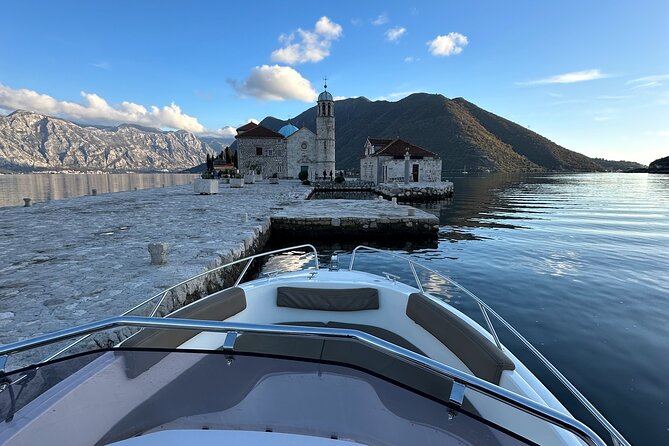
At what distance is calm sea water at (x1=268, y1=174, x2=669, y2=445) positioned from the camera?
4.84 metres

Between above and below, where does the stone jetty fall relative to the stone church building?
below

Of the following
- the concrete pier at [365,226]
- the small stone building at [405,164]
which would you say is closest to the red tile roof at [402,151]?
the small stone building at [405,164]

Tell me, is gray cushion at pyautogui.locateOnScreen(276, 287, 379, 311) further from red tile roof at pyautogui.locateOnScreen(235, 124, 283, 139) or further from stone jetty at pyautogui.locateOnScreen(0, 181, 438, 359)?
red tile roof at pyautogui.locateOnScreen(235, 124, 283, 139)

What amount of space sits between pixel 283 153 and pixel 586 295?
47.3 m

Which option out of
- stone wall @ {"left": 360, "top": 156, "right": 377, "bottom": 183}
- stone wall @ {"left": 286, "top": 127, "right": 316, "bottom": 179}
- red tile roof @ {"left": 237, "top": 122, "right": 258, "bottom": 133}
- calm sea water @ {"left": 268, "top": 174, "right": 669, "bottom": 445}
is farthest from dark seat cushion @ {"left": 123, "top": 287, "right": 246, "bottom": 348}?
red tile roof @ {"left": 237, "top": 122, "right": 258, "bottom": 133}

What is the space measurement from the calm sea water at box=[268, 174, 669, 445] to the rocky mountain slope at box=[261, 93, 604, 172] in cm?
12042

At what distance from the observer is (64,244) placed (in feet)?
27.0

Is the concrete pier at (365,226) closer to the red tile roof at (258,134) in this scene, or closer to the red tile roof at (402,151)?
the red tile roof at (402,151)

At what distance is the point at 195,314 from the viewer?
3324 millimetres

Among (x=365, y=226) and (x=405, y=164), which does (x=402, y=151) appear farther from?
(x=365, y=226)

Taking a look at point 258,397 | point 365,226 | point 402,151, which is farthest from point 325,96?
point 258,397

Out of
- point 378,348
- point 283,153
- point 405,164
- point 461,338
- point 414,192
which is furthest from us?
point 283,153

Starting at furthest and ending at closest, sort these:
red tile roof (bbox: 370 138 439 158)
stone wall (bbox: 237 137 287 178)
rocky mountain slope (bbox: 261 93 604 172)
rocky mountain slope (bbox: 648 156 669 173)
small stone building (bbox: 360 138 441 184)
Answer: rocky mountain slope (bbox: 261 93 604 172)
rocky mountain slope (bbox: 648 156 669 173)
stone wall (bbox: 237 137 287 178)
red tile roof (bbox: 370 138 439 158)
small stone building (bbox: 360 138 441 184)

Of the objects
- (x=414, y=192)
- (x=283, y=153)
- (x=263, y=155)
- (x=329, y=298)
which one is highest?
(x=283, y=153)
